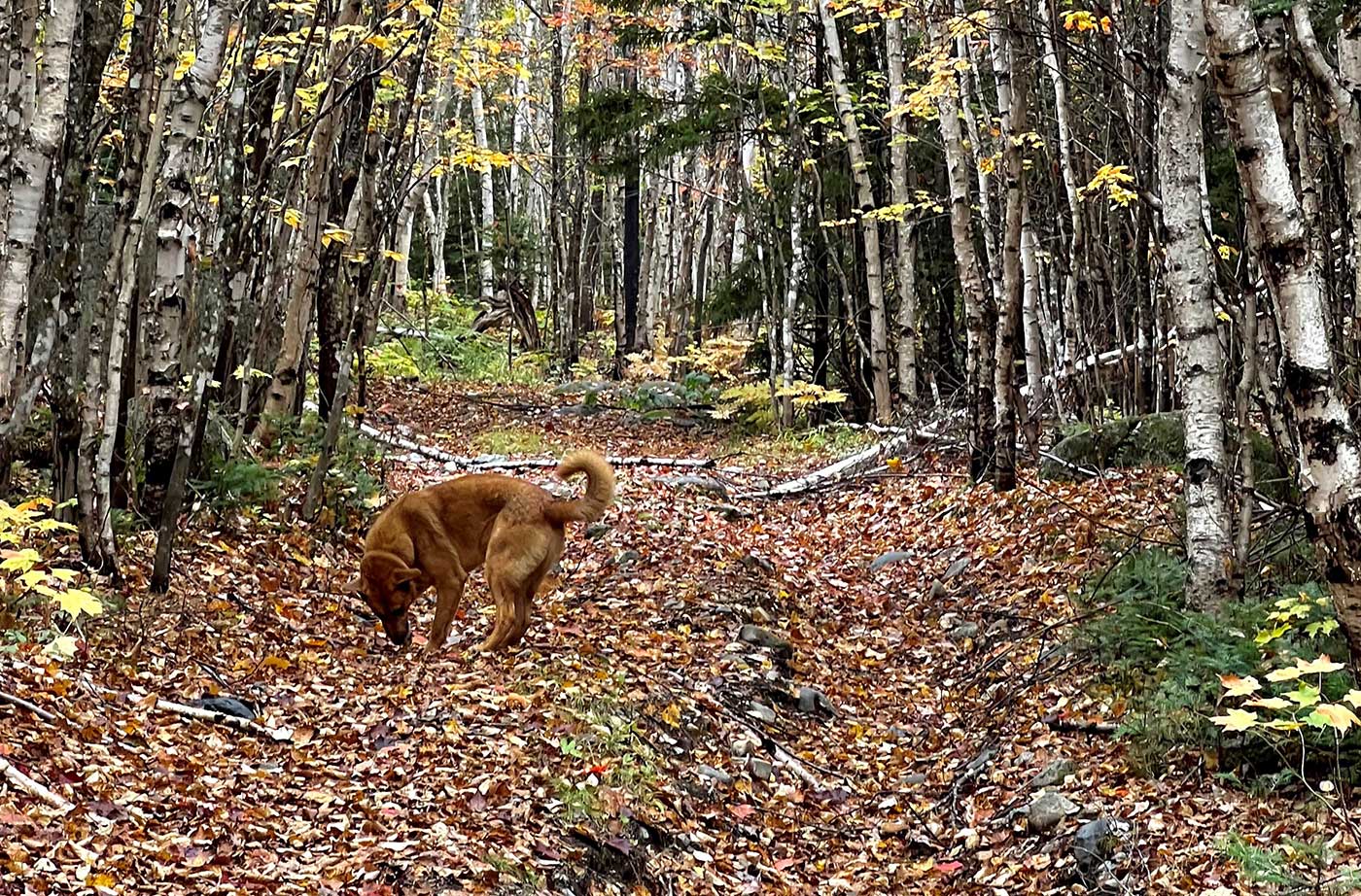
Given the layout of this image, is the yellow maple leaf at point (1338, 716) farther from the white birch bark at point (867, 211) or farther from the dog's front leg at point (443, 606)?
the white birch bark at point (867, 211)

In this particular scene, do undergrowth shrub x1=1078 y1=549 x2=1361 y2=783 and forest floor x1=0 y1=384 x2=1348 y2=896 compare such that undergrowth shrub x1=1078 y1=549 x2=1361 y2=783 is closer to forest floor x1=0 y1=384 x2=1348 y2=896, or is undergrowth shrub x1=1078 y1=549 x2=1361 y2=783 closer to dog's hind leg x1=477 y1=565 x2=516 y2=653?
forest floor x1=0 y1=384 x2=1348 y2=896

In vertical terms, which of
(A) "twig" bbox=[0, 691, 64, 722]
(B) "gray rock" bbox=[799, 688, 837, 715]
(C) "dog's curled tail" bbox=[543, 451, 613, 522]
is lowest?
(B) "gray rock" bbox=[799, 688, 837, 715]

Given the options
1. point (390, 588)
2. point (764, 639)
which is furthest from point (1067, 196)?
point (390, 588)

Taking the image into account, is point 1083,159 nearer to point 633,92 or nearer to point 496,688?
point 633,92

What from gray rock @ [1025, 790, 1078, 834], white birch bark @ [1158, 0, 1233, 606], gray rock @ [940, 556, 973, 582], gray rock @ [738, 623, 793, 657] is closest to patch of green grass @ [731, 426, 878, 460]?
gray rock @ [940, 556, 973, 582]

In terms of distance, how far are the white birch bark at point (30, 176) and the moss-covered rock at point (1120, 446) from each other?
10.3m

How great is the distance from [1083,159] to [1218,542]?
9.95 m

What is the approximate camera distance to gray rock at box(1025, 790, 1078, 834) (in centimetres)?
676

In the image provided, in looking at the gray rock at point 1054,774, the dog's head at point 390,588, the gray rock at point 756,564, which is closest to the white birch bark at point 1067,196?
the gray rock at point 756,564

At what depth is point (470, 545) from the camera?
896 centimetres

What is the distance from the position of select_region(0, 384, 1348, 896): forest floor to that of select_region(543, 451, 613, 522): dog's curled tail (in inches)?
40.9

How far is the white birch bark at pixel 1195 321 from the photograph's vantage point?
838 centimetres

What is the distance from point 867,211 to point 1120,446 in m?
7.70

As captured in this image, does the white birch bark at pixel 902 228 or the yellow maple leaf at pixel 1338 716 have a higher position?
the white birch bark at pixel 902 228
